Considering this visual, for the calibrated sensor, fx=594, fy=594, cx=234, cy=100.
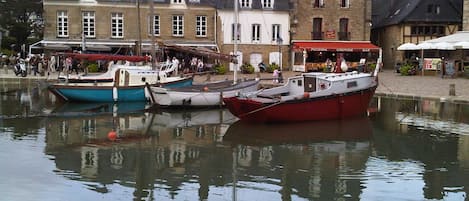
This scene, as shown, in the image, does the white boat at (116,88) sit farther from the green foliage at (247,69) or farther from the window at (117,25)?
the window at (117,25)

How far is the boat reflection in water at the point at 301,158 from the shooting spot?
Answer: 10.4m

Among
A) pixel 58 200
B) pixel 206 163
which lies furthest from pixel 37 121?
pixel 58 200

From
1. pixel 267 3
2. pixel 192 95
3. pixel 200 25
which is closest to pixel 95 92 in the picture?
pixel 192 95

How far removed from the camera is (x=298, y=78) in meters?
20.3

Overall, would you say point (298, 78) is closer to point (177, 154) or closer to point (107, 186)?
point (177, 154)

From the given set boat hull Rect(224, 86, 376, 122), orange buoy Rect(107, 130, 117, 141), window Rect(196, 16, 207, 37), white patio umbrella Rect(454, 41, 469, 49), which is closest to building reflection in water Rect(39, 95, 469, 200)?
orange buoy Rect(107, 130, 117, 141)

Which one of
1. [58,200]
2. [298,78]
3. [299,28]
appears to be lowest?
[58,200]

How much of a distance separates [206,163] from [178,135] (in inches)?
167

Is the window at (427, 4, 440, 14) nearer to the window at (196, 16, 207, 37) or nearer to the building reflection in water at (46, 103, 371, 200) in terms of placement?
the window at (196, 16, 207, 37)

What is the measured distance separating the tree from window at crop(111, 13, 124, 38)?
57.1 feet

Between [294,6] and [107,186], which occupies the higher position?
[294,6]

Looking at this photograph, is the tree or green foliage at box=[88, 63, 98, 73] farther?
the tree

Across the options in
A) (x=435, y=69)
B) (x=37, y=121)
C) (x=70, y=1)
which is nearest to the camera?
(x=37, y=121)

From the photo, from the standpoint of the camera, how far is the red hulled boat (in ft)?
59.9
